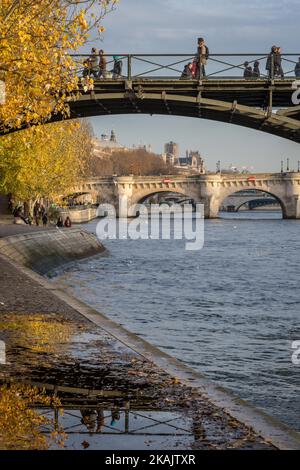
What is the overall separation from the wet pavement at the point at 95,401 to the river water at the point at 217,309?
1750 mm

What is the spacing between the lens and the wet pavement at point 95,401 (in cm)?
695

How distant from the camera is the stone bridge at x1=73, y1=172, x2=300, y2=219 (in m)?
133

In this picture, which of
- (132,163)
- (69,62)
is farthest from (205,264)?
(132,163)

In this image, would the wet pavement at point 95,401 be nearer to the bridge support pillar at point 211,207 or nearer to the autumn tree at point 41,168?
the autumn tree at point 41,168

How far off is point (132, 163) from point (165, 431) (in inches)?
7108

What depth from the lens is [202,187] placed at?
13812 cm

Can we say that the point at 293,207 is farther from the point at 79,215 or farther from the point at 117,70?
the point at 117,70

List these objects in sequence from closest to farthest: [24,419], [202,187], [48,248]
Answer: [24,419] < [48,248] < [202,187]

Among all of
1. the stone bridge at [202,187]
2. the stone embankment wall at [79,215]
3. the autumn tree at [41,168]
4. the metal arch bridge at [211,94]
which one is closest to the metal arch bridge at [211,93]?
the metal arch bridge at [211,94]

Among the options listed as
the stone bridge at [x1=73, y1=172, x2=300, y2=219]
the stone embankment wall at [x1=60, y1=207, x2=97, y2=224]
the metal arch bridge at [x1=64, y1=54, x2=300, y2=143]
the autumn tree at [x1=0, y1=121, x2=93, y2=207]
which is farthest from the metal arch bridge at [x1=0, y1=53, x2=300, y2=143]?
the stone bridge at [x1=73, y1=172, x2=300, y2=219]

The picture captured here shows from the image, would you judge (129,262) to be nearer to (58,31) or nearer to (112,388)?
(58,31)

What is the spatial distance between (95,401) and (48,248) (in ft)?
96.1

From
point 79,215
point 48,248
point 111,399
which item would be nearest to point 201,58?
point 48,248

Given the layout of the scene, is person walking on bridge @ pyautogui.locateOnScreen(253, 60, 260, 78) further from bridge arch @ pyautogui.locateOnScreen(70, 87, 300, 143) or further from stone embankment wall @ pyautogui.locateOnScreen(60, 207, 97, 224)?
stone embankment wall @ pyautogui.locateOnScreen(60, 207, 97, 224)
